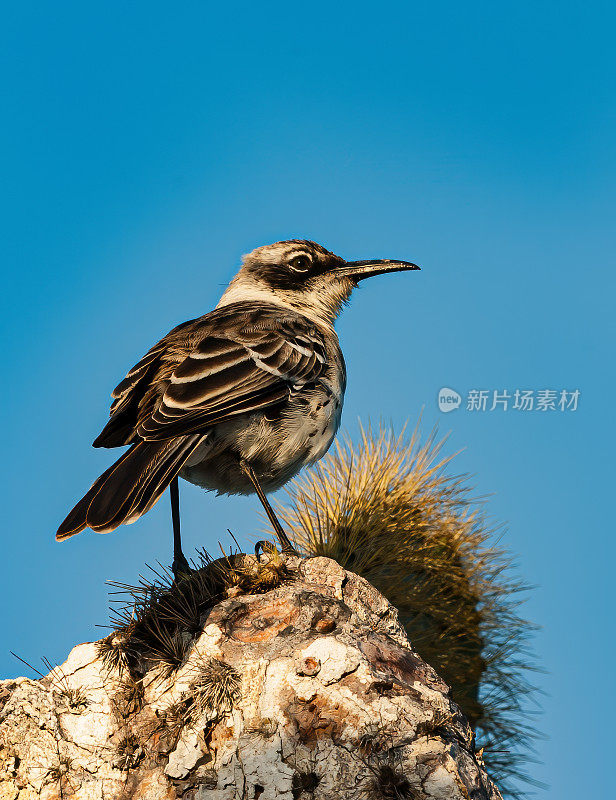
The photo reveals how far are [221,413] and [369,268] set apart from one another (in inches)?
110

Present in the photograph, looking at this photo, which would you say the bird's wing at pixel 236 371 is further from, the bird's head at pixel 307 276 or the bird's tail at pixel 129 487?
the bird's head at pixel 307 276

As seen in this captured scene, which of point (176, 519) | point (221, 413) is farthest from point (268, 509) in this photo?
point (221, 413)

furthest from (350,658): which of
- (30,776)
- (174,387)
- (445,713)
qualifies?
(174,387)

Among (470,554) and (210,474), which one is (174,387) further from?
(470,554)

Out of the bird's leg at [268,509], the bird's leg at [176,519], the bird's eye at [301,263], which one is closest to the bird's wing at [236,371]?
the bird's leg at [268,509]

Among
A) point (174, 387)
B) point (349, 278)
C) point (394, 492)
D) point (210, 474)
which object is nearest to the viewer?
point (174, 387)

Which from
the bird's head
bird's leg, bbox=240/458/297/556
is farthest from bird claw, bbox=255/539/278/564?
the bird's head

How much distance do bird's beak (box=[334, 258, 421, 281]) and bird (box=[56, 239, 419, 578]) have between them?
0.87m

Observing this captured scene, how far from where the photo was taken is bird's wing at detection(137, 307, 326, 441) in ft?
17.8

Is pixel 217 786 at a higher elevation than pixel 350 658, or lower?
lower

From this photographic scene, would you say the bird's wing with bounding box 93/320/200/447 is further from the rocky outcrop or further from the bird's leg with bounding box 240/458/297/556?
the rocky outcrop

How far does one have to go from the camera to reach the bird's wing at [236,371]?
543 cm

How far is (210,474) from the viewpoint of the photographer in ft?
20.3

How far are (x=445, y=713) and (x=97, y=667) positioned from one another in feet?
6.13
